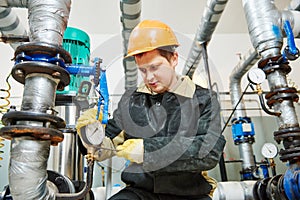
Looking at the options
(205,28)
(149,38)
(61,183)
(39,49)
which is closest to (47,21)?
(39,49)

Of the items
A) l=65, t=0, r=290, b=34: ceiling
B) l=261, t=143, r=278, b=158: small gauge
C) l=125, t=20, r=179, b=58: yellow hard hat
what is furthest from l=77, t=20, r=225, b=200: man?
l=65, t=0, r=290, b=34: ceiling

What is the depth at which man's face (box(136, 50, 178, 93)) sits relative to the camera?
854 millimetres

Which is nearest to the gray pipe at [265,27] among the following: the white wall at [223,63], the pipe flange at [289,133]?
the pipe flange at [289,133]

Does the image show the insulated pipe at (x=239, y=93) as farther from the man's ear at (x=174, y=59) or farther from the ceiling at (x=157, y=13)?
the man's ear at (x=174, y=59)

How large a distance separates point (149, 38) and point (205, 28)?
870 mm

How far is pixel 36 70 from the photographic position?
0.59m

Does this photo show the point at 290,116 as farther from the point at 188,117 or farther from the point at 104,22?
the point at 104,22

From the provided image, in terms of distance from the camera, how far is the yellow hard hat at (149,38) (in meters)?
0.84

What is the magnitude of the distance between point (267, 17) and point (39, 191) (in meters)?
1.15

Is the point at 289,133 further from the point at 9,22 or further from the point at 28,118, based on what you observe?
the point at 9,22

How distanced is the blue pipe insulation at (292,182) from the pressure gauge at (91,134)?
0.78 metres

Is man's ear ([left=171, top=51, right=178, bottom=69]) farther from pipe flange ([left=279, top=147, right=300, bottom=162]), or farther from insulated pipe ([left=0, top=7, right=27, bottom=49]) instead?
insulated pipe ([left=0, top=7, right=27, bottom=49])

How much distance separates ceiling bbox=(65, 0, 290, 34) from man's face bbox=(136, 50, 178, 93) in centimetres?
149

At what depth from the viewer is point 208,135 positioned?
78cm
